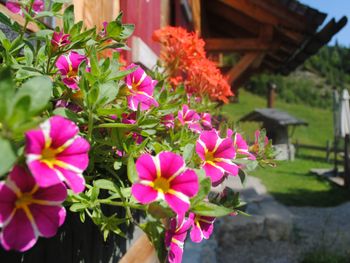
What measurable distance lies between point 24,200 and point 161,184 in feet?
0.61

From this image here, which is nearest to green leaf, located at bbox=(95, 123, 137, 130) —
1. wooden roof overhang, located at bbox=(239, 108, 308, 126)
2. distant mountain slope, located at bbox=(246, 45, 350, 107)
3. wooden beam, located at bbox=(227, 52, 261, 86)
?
wooden beam, located at bbox=(227, 52, 261, 86)

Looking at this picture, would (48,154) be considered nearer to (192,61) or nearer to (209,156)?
(209,156)

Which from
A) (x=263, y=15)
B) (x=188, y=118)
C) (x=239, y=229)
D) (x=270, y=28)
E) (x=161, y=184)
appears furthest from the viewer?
(x=270, y=28)

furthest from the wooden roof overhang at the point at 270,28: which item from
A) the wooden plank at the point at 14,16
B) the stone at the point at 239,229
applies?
the wooden plank at the point at 14,16

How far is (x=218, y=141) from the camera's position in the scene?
875mm

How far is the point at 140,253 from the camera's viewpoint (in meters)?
1.42

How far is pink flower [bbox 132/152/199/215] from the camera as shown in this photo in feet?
2.03

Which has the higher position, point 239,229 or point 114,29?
point 114,29

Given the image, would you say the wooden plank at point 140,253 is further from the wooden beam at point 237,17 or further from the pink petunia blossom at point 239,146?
the wooden beam at point 237,17

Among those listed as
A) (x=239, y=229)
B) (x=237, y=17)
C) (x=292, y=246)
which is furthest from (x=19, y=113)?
(x=237, y=17)

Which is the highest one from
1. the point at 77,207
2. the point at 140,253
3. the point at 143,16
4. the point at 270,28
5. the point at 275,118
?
the point at 270,28

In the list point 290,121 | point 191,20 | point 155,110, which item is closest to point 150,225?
point 155,110

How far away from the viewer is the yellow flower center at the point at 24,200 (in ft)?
1.74

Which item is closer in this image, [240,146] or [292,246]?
[240,146]
